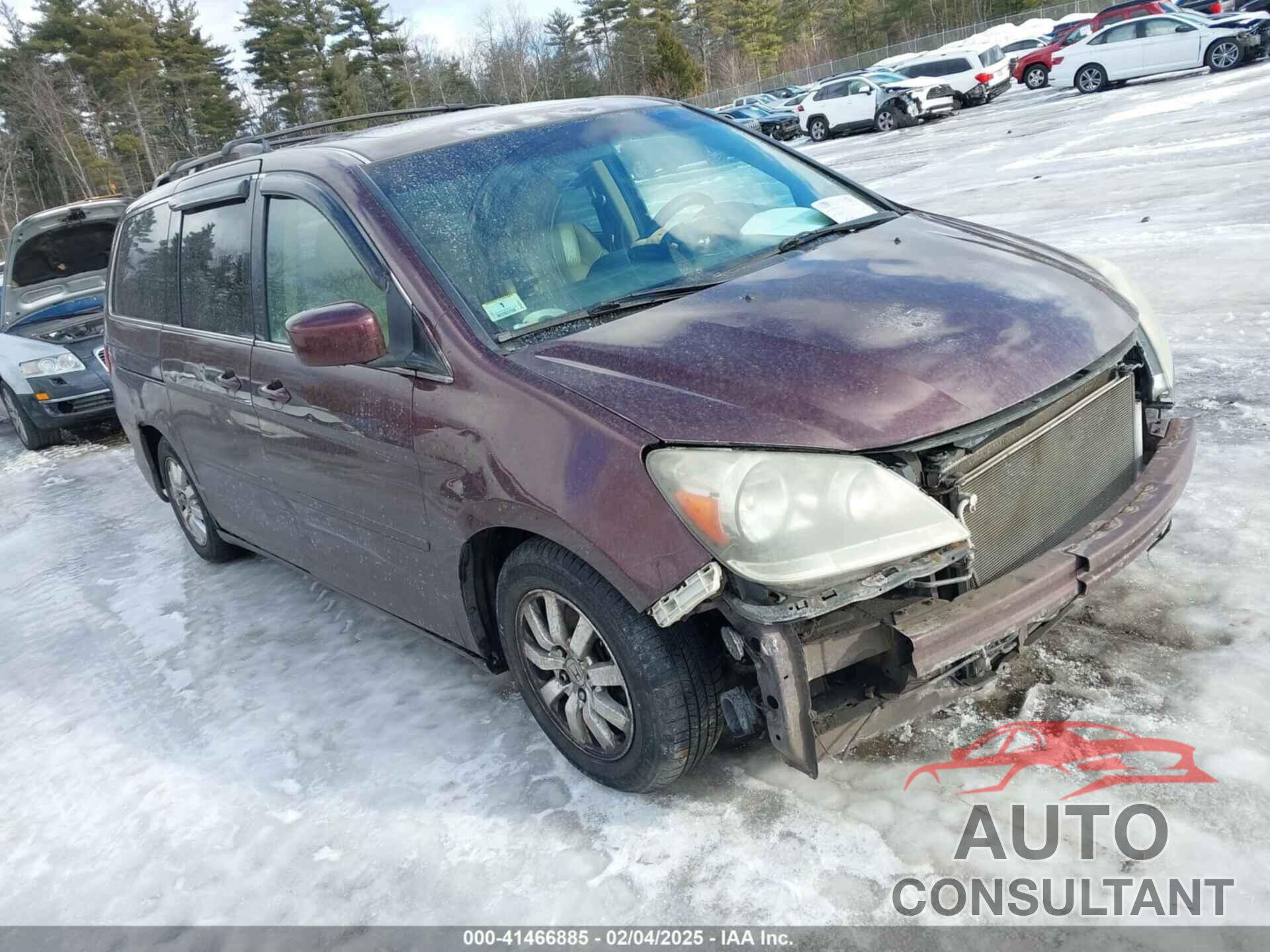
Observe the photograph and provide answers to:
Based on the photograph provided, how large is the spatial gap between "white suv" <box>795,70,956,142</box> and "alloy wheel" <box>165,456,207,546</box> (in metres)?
25.5

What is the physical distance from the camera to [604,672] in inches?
107

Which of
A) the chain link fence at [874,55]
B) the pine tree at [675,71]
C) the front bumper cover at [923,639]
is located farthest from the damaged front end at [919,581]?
the pine tree at [675,71]

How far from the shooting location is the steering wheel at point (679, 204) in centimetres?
339

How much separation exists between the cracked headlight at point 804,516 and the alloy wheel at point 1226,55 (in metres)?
25.5

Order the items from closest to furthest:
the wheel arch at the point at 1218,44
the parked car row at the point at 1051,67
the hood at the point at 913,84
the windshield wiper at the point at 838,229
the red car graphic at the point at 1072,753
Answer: the red car graphic at the point at 1072,753 < the windshield wiper at the point at 838,229 < the wheel arch at the point at 1218,44 < the parked car row at the point at 1051,67 < the hood at the point at 913,84

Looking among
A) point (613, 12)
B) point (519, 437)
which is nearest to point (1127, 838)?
point (519, 437)

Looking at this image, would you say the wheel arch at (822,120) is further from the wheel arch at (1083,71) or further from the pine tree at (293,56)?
the pine tree at (293,56)

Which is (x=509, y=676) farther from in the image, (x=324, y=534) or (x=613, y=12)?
(x=613, y=12)

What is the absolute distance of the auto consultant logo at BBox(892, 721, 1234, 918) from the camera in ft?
7.39

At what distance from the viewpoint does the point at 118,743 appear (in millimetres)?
3738

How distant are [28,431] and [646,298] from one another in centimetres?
829

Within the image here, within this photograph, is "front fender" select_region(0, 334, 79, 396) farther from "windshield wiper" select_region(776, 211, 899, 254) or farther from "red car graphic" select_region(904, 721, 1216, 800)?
"red car graphic" select_region(904, 721, 1216, 800)

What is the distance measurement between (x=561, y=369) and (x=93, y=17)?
59.6 metres

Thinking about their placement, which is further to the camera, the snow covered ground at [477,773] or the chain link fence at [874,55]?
the chain link fence at [874,55]
